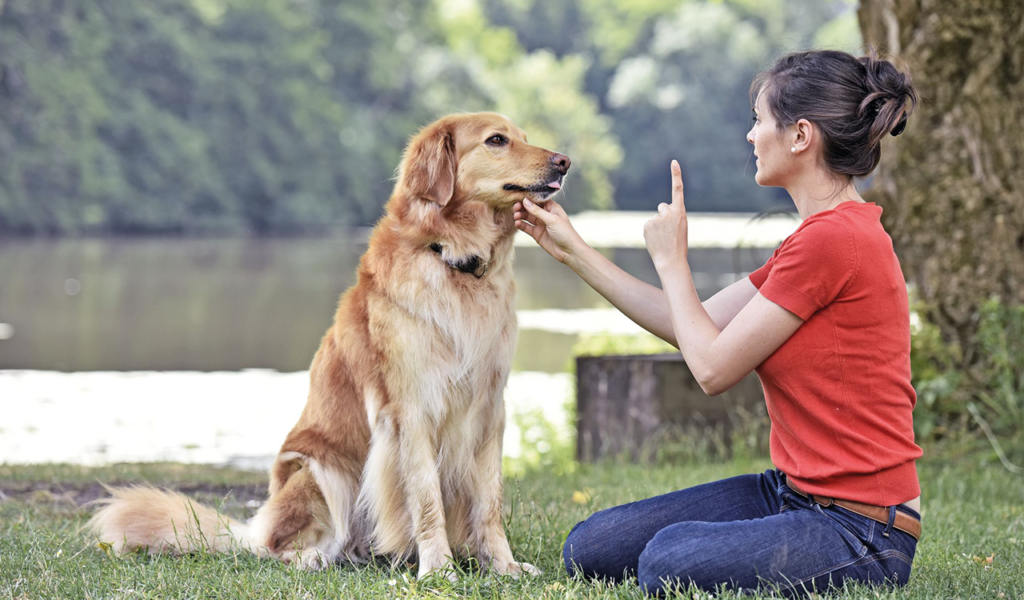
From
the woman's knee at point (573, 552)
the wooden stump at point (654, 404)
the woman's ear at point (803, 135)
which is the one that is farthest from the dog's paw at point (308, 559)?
the wooden stump at point (654, 404)

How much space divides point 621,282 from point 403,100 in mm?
45979

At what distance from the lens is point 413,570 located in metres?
3.44

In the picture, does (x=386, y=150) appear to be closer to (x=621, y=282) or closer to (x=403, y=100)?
(x=403, y=100)

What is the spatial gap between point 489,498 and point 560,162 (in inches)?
46.4

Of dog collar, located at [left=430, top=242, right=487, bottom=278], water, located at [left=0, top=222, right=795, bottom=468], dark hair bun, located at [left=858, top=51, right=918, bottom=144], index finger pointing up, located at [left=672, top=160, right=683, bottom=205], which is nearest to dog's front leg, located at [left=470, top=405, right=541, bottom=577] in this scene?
dog collar, located at [left=430, top=242, right=487, bottom=278]

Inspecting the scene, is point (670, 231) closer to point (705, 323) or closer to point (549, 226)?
point (705, 323)

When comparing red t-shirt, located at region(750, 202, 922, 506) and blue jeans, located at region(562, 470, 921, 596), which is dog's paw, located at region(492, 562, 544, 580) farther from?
red t-shirt, located at region(750, 202, 922, 506)

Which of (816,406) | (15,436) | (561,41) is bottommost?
(15,436)

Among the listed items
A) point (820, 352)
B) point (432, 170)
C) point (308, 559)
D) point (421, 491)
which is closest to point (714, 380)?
point (820, 352)

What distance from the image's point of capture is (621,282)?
3.13 m

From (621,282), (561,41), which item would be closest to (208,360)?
(621,282)

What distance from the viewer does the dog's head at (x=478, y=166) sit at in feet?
11.1

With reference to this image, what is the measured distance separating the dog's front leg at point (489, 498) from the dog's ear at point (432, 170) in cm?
75

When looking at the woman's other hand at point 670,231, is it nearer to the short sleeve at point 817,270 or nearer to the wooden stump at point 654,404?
the short sleeve at point 817,270
